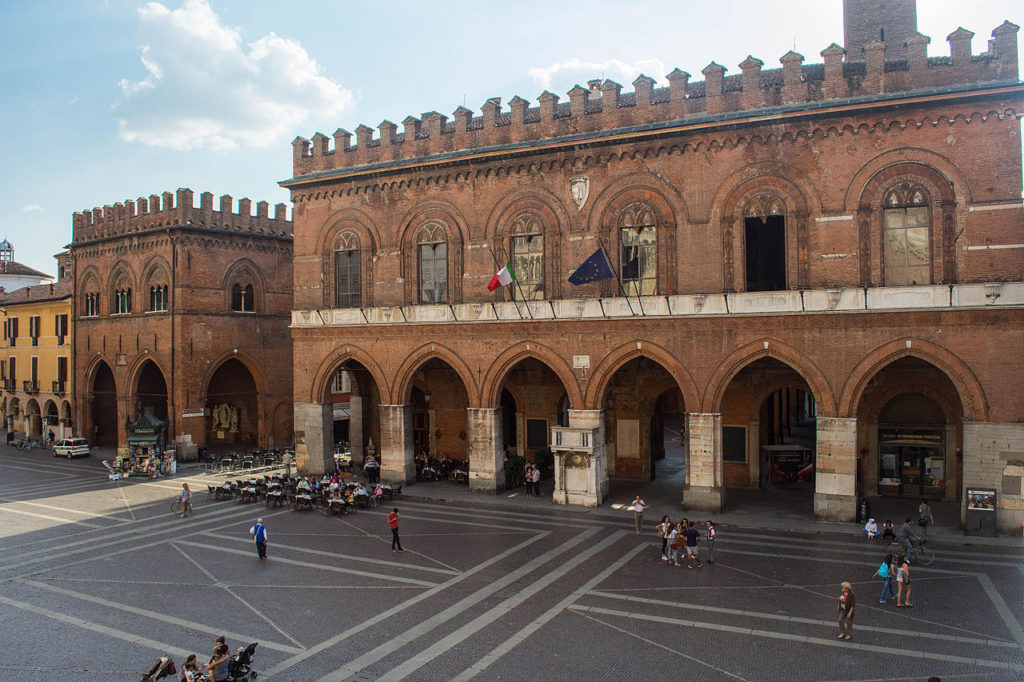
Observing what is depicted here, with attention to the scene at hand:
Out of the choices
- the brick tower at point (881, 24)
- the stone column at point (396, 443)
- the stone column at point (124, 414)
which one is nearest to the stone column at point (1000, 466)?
the brick tower at point (881, 24)

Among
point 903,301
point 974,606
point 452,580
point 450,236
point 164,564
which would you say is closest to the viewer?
point 974,606

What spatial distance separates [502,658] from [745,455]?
16.2 metres

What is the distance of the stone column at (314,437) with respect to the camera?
95.7ft

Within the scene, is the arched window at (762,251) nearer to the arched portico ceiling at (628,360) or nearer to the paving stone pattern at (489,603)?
the arched portico ceiling at (628,360)

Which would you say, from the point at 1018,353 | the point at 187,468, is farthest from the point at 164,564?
the point at 1018,353

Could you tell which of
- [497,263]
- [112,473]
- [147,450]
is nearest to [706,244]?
[497,263]

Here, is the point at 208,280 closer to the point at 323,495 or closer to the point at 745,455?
the point at 323,495

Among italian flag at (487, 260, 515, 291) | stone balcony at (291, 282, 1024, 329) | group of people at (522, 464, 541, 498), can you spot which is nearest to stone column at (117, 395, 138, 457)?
stone balcony at (291, 282, 1024, 329)

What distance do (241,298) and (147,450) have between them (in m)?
8.86

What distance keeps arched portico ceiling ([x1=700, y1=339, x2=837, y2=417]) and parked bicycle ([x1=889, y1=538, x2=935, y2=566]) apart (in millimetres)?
3965

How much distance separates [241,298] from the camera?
127ft

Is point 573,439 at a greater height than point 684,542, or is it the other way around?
point 573,439

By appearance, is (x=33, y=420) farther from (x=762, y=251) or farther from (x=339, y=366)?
(x=762, y=251)

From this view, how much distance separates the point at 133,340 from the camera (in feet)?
125
